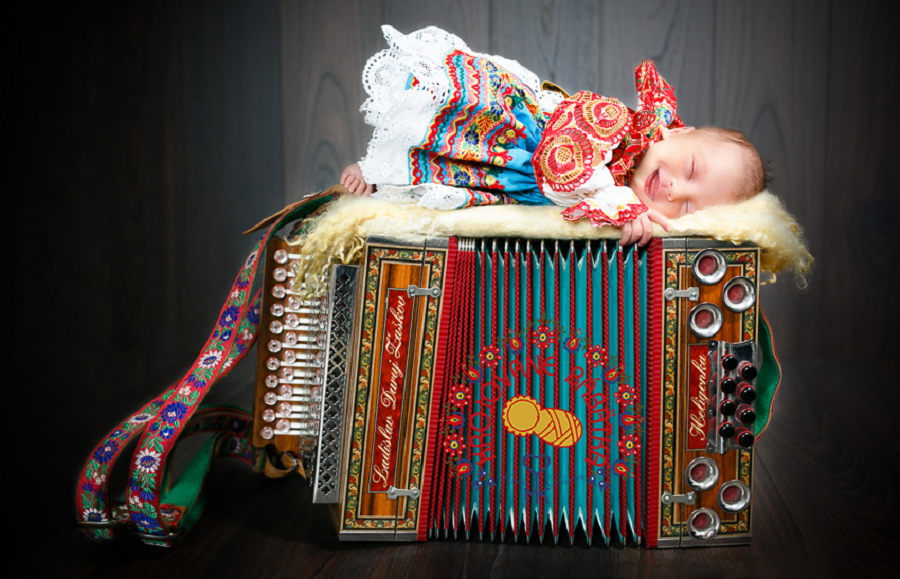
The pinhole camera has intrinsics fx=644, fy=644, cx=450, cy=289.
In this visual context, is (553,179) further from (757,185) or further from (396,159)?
(757,185)

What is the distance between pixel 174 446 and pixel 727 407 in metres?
0.95

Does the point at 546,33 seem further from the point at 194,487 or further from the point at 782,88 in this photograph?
the point at 194,487

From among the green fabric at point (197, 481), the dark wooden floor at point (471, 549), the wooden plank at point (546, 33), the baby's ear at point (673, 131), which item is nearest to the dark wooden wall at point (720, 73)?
the wooden plank at point (546, 33)

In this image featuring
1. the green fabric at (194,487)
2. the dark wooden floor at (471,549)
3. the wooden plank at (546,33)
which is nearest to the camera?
the dark wooden floor at (471,549)

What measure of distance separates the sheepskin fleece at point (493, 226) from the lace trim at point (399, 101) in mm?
82

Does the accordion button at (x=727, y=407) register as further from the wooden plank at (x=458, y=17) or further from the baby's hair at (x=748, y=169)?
the wooden plank at (x=458, y=17)

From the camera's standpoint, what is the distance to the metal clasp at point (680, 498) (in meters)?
1.07

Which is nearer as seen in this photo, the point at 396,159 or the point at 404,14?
the point at 396,159

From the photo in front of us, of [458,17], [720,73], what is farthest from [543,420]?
[720,73]

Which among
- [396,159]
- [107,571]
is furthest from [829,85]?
[107,571]

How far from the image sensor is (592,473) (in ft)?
3.62

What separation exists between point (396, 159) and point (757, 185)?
2.20 feet

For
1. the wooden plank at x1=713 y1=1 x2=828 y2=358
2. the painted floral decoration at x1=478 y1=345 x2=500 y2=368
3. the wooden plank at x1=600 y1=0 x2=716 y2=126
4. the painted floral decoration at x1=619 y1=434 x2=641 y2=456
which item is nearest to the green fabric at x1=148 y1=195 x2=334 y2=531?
the painted floral decoration at x1=478 y1=345 x2=500 y2=368

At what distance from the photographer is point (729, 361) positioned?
1.05 meters
